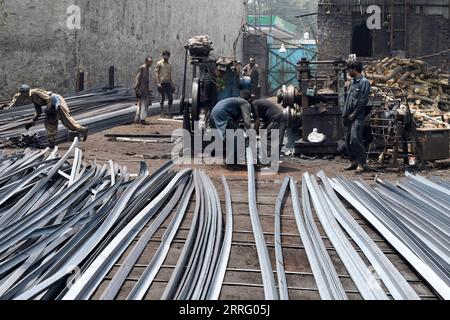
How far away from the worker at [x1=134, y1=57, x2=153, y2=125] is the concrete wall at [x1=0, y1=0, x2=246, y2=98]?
287 cm

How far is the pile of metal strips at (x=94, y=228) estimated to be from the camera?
4.20 meters

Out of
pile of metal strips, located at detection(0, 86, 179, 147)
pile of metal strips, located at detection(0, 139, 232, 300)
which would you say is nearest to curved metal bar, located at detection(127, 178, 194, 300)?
pile of metal strips, located at detection(0, 139, 232, 300)

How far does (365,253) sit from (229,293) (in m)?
1.23

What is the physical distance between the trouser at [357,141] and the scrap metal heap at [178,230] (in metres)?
1.43

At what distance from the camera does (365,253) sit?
4906mm

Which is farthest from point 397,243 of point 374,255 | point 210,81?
point 210,81

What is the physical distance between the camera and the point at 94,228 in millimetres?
5273

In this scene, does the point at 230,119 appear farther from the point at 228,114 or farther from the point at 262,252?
the point at 262,252

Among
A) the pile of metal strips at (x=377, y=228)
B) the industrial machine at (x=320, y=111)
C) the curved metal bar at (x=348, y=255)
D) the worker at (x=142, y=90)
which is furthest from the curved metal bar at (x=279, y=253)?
the worker at (x=142, y=90)

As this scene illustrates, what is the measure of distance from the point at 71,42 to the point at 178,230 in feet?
39.6

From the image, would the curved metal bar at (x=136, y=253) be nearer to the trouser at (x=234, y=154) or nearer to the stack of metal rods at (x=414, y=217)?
the stack of metal rods at (x=414, y=217)

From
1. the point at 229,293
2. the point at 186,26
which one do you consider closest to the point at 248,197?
the point at 229,293
